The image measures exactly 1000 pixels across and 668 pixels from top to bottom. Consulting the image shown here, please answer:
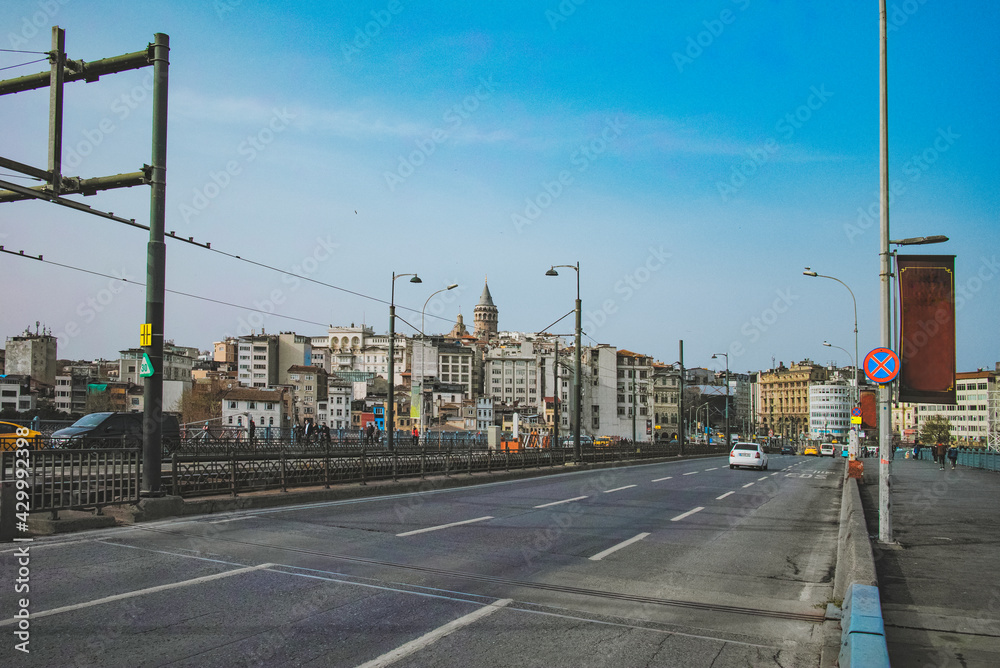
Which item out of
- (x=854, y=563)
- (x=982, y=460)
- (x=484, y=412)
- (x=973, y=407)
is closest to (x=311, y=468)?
(x=854, y=563)

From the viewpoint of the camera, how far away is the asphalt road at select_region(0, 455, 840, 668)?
230 inches

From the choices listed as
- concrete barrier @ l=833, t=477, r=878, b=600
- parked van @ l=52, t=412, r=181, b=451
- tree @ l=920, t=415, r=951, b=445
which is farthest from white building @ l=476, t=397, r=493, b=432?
concrete barrier @ l=833, t=477, r=878, b=600

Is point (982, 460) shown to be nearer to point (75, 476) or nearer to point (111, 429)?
point (111, 429)

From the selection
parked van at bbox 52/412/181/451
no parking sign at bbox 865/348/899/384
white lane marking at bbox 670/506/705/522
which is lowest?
white lane marking at bbox 670/506/705/522

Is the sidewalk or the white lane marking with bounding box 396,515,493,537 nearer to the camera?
the sidewalk

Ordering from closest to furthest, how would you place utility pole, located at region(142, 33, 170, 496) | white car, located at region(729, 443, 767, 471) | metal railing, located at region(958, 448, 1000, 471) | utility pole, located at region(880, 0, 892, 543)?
utility pole, located at region(880, 0, 892, 543)
utility pole, located at region(142, 33, 170, 496)
white car, located at region(729, 443, 767, 471)
metal railing, located at region(958, 448, 1000, 471)

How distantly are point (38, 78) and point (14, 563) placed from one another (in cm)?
821

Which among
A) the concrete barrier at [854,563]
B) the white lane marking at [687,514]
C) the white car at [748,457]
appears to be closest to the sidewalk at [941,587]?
the concrete barrier at [854,563]

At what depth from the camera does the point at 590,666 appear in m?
5.61

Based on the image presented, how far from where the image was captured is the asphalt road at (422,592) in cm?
583

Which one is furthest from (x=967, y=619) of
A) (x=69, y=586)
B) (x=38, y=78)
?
(x=38, y=78)

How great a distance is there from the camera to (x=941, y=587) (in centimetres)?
849

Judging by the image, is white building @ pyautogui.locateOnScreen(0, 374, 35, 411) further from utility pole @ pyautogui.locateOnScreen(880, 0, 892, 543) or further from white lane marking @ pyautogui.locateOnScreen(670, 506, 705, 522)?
utility pole @ pyautogui.locateOnScreen(880, 0, 892, 543)

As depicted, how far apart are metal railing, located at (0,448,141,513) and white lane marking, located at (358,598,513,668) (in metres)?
6.95
